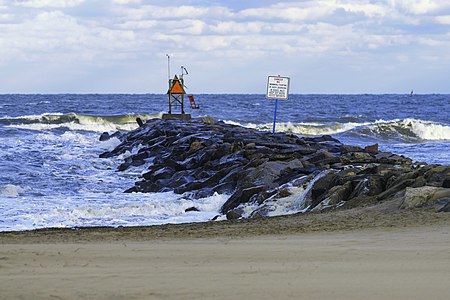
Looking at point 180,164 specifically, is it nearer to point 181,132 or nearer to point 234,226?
Answer: point 181,132

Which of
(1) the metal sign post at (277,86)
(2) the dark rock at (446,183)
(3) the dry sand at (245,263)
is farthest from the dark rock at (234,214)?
(1) the metal sign post at (277,86)

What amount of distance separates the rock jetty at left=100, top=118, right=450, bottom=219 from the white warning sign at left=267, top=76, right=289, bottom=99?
4.43 ft

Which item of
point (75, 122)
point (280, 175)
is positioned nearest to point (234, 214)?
point (280, 175)

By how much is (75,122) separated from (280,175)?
116ft

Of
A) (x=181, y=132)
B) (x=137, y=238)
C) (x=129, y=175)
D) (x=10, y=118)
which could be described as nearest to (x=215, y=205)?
(x=137, y=238)

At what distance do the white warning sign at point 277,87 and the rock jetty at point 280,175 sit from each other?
135 cm

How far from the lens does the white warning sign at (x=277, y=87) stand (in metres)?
18.9

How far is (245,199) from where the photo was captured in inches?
465

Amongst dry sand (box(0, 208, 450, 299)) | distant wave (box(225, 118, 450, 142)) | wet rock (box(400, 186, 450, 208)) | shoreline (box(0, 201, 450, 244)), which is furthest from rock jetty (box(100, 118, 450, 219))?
distant wave (box(225, 118, 450, 142))

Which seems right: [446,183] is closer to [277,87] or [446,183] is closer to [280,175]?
[280,175]

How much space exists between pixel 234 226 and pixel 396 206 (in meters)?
1.97

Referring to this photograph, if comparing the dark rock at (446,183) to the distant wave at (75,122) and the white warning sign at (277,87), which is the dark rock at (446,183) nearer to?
the white warning sign at (277,87)

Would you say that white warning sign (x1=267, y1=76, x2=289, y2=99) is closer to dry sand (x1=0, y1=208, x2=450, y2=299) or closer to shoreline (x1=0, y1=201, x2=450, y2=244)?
shoreline (x1=0, y1=201, x2=450, y2=244)

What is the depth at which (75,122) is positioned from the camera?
46.8 meters
